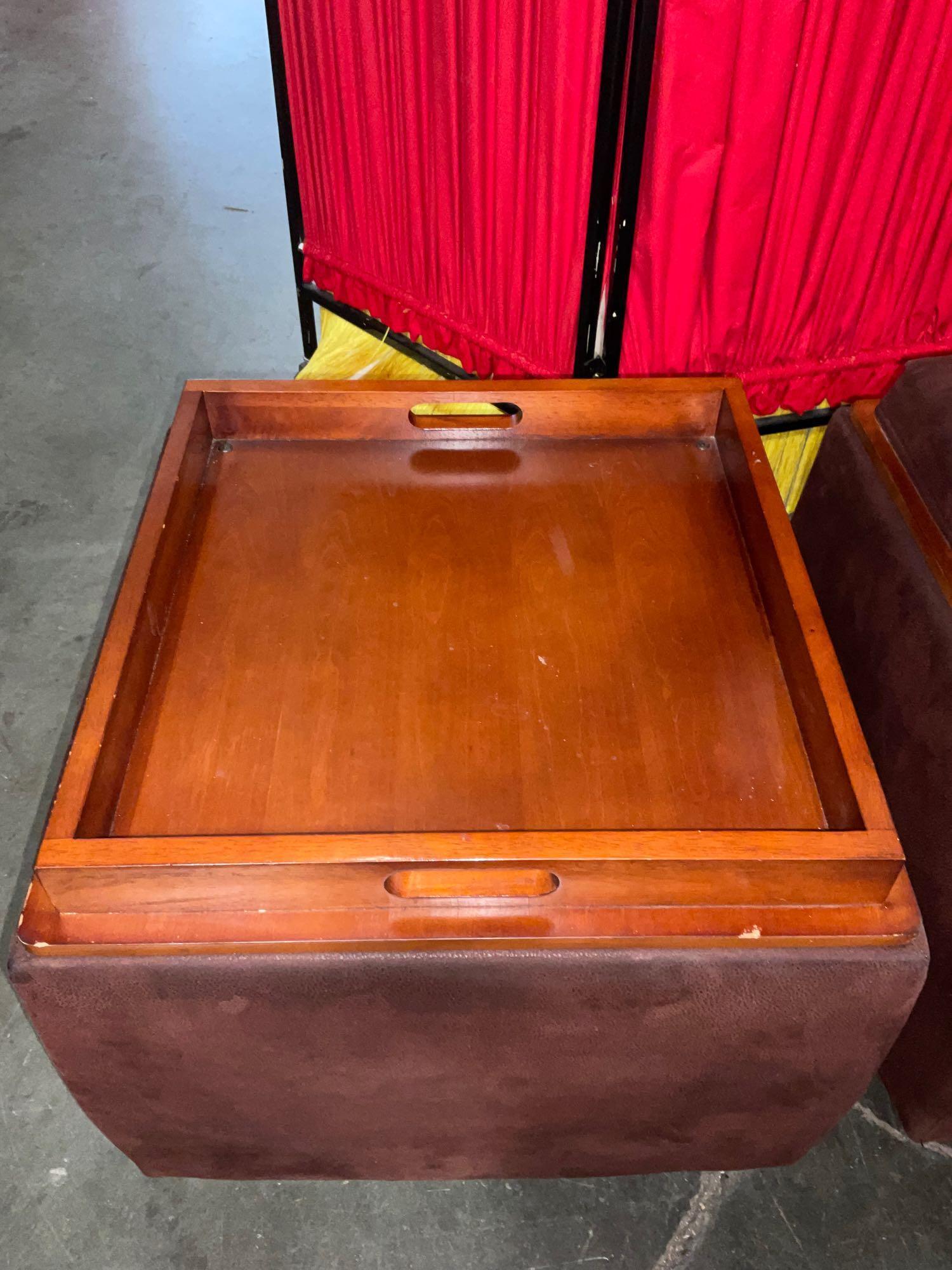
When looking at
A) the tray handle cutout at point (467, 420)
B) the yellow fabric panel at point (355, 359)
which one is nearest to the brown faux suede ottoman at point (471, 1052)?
the tray handle cutout at point (467, 420)

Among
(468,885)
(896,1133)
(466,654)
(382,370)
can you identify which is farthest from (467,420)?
(896,1133)

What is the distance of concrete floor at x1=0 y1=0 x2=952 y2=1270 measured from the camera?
94 cm

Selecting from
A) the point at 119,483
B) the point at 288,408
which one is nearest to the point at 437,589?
the point at 288,408

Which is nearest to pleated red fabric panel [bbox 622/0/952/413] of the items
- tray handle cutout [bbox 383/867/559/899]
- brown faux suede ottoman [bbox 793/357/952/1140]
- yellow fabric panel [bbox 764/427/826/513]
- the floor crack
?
yellow fabric panel [bbox 764/427/826/513]

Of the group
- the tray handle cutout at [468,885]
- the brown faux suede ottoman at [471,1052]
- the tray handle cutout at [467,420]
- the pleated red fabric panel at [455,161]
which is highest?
the pleated red fabric panel at [455,161]

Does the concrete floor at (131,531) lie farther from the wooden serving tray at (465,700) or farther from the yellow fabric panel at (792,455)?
the yellow fabric panel at (792,455)

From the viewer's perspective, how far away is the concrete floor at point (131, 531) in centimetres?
94

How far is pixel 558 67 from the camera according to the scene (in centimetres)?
98

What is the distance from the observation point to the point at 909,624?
0.89 m

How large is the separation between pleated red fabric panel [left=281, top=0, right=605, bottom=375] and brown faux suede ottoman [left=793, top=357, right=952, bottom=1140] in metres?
0.39

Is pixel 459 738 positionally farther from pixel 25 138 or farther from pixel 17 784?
pixel 25 138

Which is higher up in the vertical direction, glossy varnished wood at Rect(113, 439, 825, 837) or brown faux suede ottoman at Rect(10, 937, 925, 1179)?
glossy varnished wood at Rect(113, 439, 825, 837)

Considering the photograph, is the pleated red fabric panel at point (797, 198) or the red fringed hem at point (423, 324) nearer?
the pleated red fabric panel at point (797, 198)

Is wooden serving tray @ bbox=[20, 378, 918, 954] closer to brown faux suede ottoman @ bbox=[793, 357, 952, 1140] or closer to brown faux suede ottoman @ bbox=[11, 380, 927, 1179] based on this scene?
brown faux suede ottoman @ bbox=[11, 380, 927, 1179]
